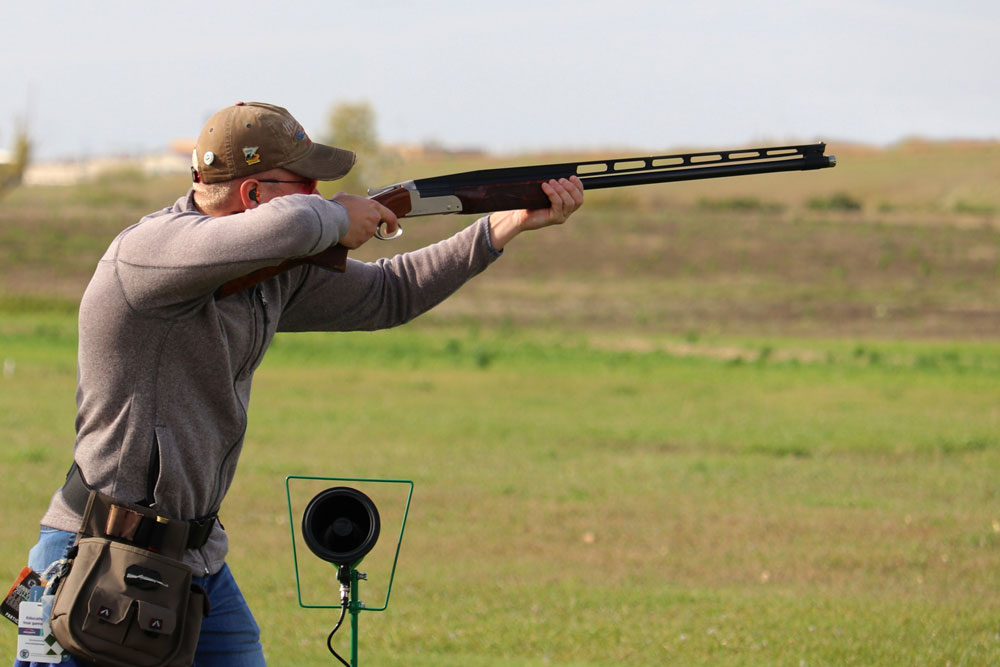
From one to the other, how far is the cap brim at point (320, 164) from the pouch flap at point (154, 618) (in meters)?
1.33

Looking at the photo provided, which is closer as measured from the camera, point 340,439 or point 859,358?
point 340,439

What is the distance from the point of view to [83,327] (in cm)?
384

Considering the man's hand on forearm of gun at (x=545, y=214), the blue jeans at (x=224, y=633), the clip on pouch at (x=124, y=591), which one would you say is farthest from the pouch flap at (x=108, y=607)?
the man's hand on forearm of gun at (x=545, y=214)

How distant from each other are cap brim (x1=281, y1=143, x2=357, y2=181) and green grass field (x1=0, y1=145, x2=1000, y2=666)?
3.46 metres

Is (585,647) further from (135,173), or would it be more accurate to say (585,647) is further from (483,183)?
(135,173)

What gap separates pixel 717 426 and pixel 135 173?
8227 centimetres

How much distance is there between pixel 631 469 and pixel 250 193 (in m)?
10.4

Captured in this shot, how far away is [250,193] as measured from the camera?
4.01m

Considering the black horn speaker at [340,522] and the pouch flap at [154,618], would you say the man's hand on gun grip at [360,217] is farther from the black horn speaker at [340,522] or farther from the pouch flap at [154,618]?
the pouch flap at [154,618]

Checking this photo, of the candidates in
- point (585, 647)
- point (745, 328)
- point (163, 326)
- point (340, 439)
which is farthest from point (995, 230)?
point (163, 326)

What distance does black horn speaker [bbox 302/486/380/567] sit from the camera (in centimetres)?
418

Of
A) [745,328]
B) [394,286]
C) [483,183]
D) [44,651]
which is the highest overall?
[483,183]

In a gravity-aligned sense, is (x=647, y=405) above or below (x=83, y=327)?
below

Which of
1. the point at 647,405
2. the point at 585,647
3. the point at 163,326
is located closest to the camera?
the point at 163,326
